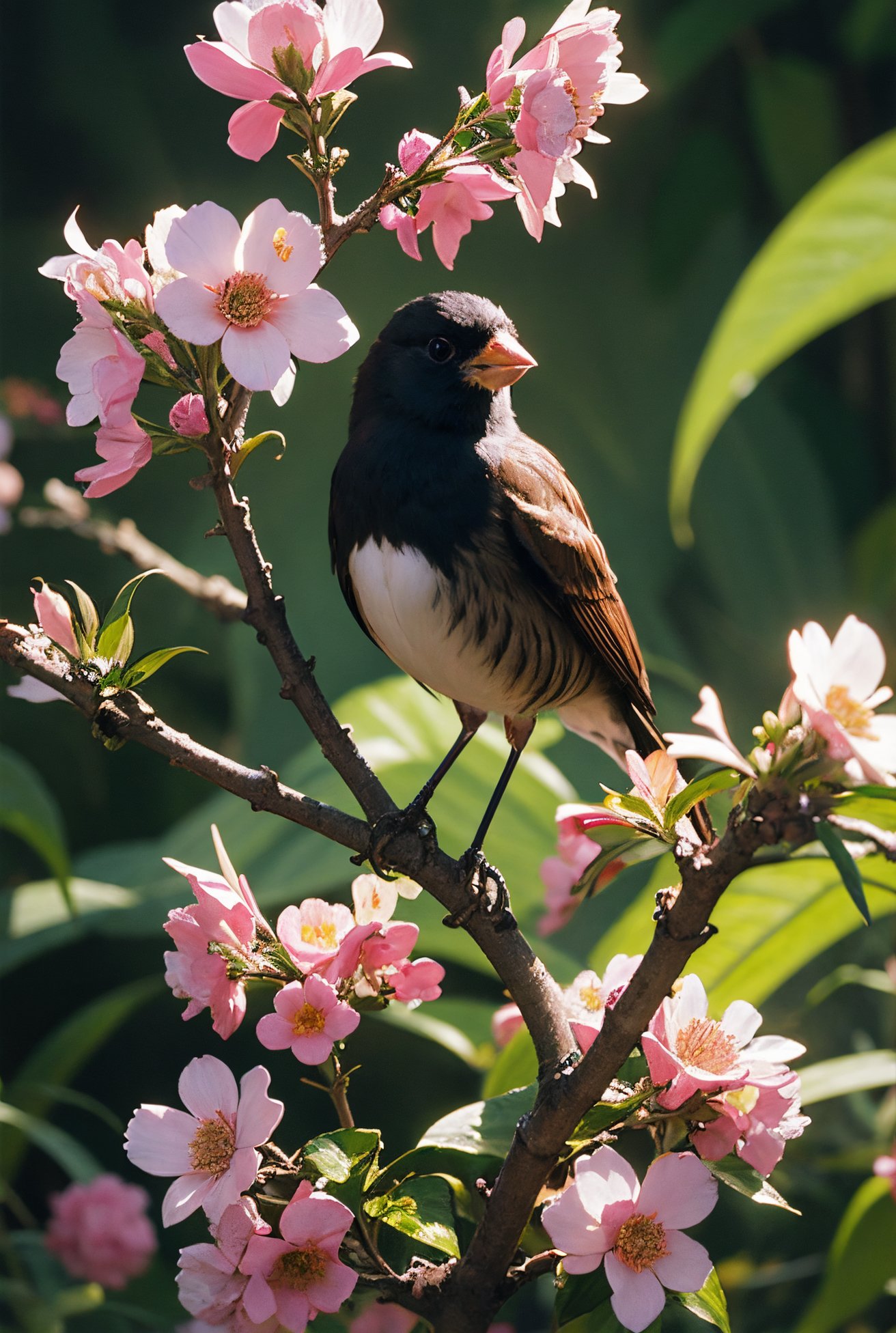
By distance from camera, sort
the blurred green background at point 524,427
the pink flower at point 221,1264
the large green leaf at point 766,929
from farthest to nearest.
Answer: the blurred green background at point 524,427
the large green leaf at point 766,929
the pink flower at point 221,1264

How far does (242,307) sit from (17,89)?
3.61 feet

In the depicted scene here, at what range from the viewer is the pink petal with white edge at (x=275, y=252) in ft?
1.30

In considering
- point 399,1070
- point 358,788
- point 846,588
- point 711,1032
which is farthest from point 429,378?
point 846,588

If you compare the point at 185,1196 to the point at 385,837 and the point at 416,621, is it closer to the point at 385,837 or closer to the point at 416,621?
the point at 385,837

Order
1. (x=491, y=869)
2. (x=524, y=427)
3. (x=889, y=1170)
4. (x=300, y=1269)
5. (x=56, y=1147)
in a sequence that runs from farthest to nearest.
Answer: (x=524, y=427)
(x=56, y=1147)
(x=889, y=1170)
(x=491, y=869)
(x=300, y=1269)

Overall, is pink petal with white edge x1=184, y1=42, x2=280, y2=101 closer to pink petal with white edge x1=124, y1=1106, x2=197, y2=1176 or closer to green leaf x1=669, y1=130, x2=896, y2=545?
pink petal with white edge x1=124, y1=1106, x2=197, y2=1176

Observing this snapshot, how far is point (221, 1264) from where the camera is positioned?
0.41 meters

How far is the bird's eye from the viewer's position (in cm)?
69

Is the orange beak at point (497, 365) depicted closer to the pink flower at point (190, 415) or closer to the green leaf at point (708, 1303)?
the pink flower at point (190, 415)

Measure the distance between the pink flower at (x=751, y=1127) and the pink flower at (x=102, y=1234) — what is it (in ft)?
2.38

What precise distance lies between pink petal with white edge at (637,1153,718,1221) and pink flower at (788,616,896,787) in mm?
159

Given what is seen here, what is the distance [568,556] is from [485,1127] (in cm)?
31

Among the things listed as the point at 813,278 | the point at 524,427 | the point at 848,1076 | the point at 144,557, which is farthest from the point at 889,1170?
the point at 524,427

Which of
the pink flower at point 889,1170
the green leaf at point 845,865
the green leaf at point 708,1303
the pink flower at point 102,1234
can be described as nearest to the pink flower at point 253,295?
the green leaf at point 845,865
